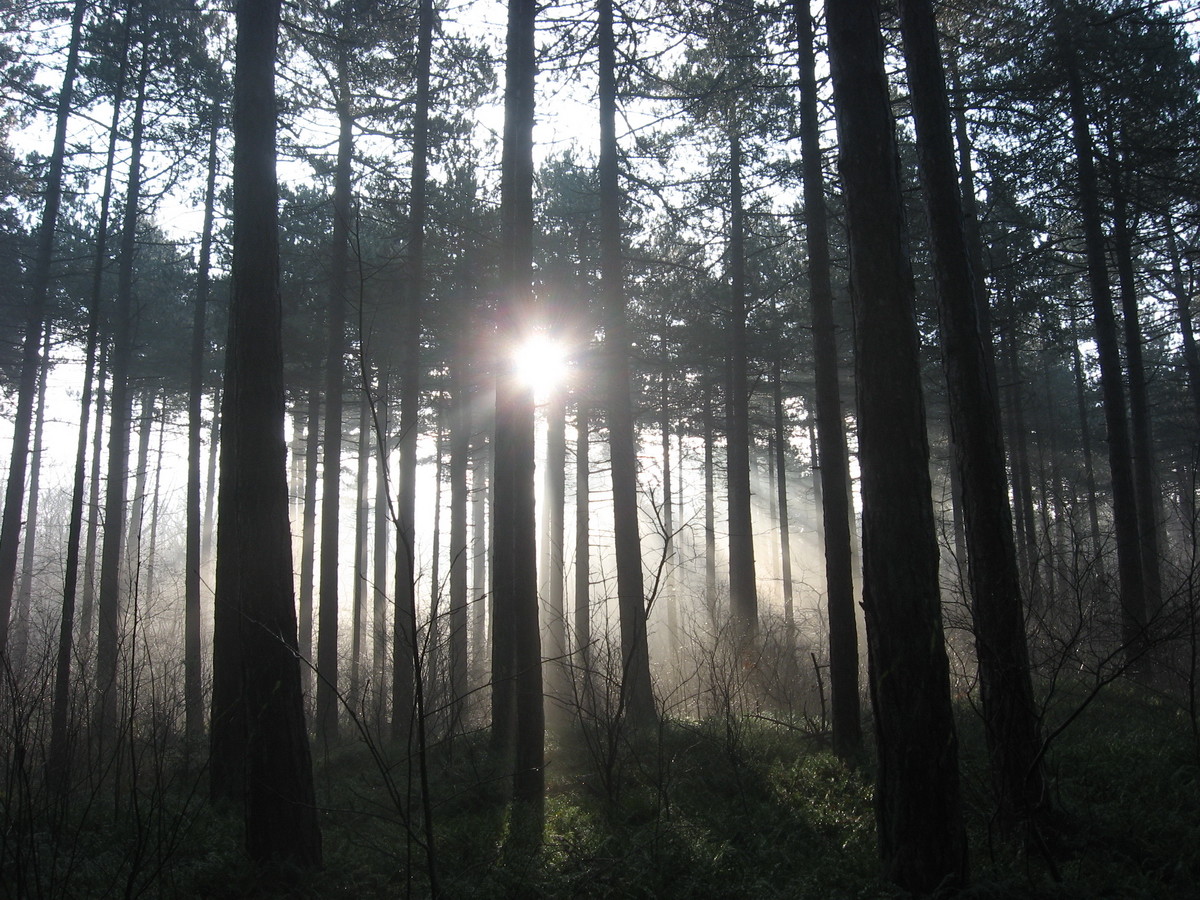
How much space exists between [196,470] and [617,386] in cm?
1006

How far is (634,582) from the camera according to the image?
33.5 ft

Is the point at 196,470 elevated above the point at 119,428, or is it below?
below

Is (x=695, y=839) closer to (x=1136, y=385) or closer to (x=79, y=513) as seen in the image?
(x=79, y=513)

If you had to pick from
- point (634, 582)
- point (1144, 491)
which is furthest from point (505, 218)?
point (1144, 491)

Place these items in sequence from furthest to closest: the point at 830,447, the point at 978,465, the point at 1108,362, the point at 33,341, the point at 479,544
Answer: the point at 479,544 < the point at 33,341 < the point at 1108,362 < the point at 830,447 < the point at 978,465

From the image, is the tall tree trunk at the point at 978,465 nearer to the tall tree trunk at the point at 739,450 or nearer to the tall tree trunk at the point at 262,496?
the tall tree trunk at the point at 262,496

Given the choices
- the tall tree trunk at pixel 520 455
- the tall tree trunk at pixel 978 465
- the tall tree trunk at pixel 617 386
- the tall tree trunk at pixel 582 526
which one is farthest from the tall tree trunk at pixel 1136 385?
the tall tree trunk at pixel 582 526

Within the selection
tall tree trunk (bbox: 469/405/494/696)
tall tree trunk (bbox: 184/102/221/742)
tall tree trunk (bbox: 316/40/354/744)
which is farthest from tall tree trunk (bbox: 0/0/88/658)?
tall tree trunk (bbox: 469/405/494/696)

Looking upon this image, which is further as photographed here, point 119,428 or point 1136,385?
point 119,428

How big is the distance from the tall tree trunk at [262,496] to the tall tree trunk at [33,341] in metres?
10.2

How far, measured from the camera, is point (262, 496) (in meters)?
5.49

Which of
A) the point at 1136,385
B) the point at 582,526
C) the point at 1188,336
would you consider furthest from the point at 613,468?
the point at 1188,336

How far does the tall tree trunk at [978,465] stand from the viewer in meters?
5.11

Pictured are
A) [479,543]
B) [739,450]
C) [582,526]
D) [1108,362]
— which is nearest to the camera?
→ [1108,362]
